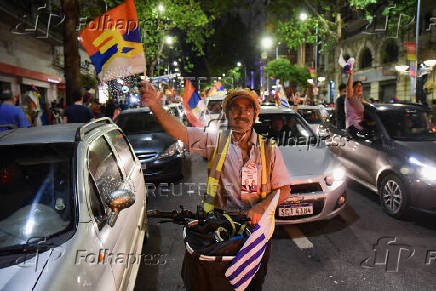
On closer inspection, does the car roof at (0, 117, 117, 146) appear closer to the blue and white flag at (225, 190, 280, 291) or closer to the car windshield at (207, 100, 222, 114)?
the blue and white flag at (225, 190, 280, 291)

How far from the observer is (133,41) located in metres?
3.41

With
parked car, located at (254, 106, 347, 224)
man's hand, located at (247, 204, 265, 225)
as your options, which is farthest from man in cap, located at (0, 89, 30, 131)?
man's hand, located at (247, 204, 265, 225)

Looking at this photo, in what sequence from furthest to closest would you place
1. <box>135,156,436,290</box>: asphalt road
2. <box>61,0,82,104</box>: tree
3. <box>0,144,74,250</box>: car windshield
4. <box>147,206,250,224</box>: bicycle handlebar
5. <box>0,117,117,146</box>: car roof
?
1. <box>61,0,82,104</box>: tree
2. <box>135,156,436,290</box>: asphalt road
3. <box>0,117,117,146</box>: car roof
4. <box>0,144,74,250</box>: car windshield
5. <box>147,206,250,224</box>: bicycle handlebar

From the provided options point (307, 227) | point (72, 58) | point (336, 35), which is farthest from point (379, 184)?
point (336, 35)

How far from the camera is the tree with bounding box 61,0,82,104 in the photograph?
30.6 feet

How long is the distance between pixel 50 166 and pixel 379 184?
5.17 m

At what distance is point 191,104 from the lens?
10312 millimetres

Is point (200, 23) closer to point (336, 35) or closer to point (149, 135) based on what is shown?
point (336, 35)

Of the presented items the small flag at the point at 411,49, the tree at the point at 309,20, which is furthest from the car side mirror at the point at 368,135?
the tree at the point at 309,20

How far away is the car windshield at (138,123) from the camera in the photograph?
8.29m

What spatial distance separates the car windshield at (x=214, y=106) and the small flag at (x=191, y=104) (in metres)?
1.07

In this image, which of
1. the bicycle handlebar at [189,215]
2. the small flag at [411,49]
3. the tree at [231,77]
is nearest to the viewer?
the bicycle handlebar at [189,215]

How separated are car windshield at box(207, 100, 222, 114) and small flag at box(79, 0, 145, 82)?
7.92m

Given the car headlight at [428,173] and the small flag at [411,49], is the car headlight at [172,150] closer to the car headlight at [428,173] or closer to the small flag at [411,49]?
the car headlight at [428,173]
